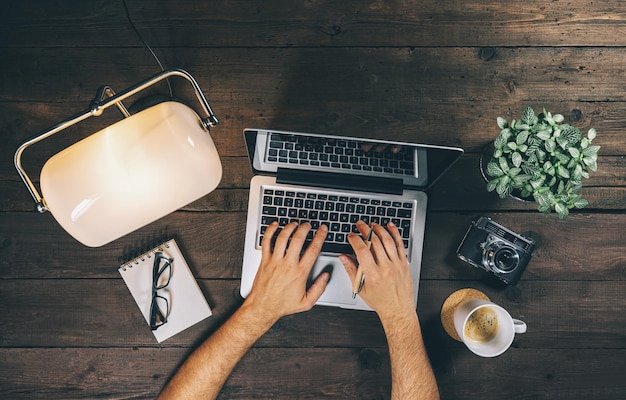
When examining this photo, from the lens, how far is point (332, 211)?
3.59ft

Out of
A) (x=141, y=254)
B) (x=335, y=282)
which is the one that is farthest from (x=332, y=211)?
(x=141, y=254)

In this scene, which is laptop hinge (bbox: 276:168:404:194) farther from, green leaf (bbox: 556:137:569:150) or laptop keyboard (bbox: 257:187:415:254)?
green leaf (bbox: 556:137:569:150)

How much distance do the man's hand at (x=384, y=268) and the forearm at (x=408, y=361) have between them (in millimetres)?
30

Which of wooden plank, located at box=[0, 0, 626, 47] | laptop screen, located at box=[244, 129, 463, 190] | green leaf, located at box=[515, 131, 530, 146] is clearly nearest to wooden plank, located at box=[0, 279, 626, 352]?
laptop screen, located at box=[244, 129, 463, 190]

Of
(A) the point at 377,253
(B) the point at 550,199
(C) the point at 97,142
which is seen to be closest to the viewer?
(C) the point at 97,142

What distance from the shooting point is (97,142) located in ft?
2.28

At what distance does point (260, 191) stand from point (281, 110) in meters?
0.23

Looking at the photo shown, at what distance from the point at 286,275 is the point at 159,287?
0.34 meters

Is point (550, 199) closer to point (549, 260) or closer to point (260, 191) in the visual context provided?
point (549, 260)

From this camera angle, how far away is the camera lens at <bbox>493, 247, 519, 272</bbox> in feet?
3.54

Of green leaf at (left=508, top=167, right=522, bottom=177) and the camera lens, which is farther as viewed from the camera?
the camera lens

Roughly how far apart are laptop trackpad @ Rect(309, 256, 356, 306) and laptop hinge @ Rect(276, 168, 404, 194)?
0.19m

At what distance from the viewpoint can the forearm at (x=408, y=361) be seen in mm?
1081

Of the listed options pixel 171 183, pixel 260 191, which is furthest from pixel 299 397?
pixel 171 183
